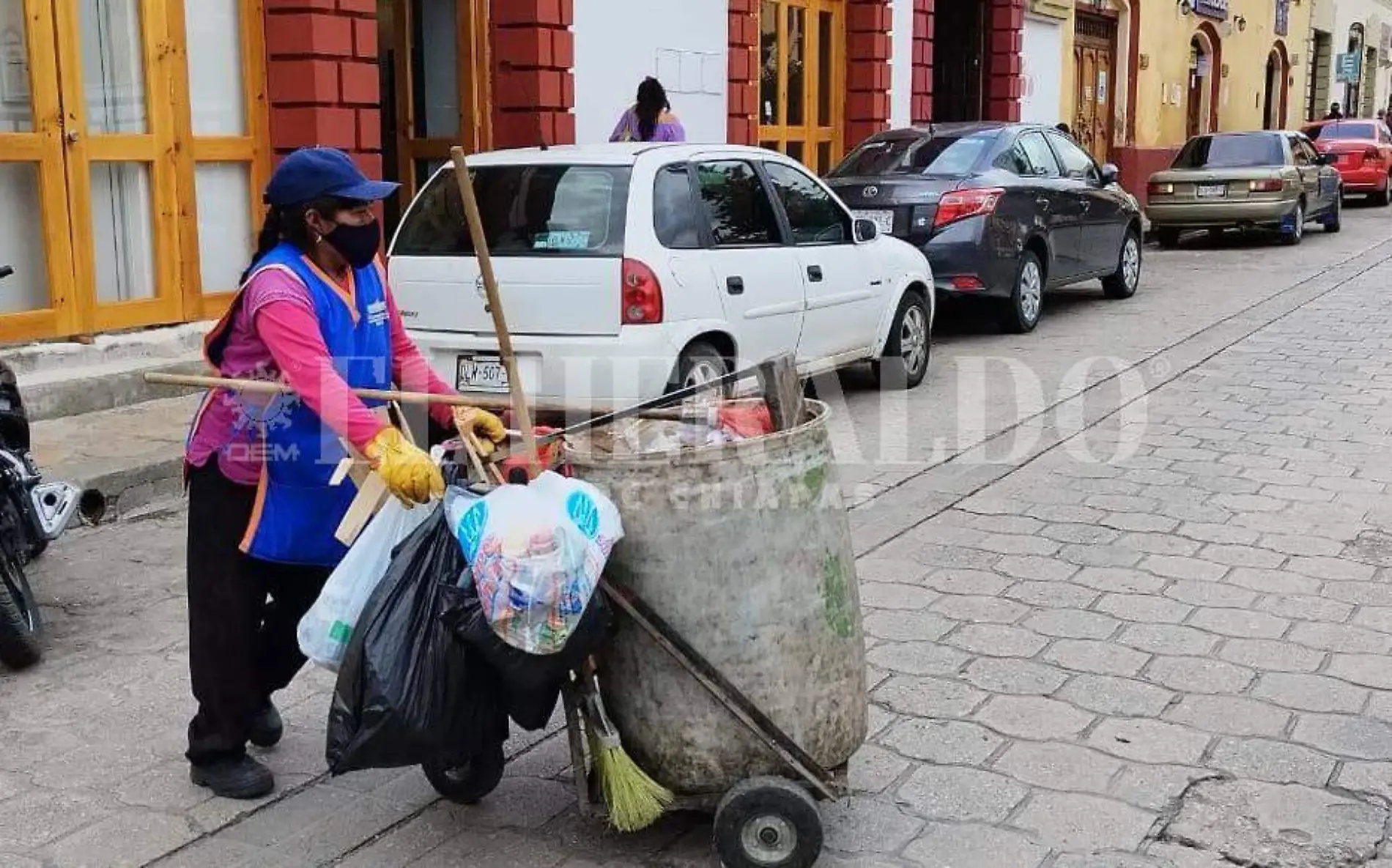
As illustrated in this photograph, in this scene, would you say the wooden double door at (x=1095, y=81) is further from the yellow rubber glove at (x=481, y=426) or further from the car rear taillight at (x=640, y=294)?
the yellow rubber glove at (x=481, y=426)

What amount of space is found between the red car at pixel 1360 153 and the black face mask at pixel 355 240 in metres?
27.1

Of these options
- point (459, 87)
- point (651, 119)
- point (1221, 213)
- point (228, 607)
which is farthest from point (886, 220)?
point (1221, 213)

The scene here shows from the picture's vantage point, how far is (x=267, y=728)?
4.19 metres

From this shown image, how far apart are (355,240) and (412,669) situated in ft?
3.64

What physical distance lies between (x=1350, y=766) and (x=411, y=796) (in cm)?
254

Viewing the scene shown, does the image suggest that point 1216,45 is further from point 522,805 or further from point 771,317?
point 522,805

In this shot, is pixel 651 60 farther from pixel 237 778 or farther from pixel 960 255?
pixel 237 778

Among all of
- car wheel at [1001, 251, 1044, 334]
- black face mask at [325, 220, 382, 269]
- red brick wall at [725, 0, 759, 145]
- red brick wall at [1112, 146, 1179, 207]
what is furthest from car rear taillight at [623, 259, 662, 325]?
red brick wall at [1112, 146, 1179, 207]

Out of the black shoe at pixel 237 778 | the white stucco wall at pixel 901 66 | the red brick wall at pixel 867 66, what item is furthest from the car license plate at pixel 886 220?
the black shoe at pixel 237 778

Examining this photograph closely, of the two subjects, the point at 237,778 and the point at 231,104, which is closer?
the point at 237,778

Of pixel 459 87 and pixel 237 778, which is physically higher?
pixel 459 87

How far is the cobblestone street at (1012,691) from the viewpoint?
3.64 m

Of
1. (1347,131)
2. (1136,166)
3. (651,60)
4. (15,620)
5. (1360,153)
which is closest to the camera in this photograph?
(15,620)

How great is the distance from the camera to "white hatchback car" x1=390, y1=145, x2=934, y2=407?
7.20 meters
